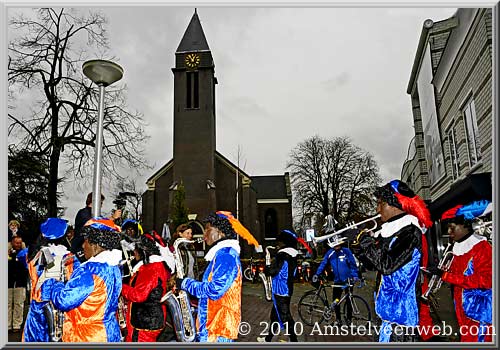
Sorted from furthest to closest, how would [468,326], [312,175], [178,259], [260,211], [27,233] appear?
1. [260,211]
2. [312,175]
3. [27,233]
4. [178,259]
5. [468,326]

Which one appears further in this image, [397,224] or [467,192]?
[467,192]

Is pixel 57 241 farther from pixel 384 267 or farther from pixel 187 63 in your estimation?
pixel 187 63

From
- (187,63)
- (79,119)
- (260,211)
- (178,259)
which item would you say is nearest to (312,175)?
(260,211)

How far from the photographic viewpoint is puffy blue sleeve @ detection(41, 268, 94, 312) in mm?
3389

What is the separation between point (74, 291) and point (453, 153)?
10644mm

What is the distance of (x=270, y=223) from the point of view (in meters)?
42.1

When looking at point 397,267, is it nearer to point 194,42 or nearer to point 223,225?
point 223,225

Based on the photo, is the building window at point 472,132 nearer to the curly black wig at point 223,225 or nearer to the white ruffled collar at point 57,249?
the curly black wig at point 223,225

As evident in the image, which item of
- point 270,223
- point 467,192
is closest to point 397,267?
point 467,192

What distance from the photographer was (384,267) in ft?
12.8

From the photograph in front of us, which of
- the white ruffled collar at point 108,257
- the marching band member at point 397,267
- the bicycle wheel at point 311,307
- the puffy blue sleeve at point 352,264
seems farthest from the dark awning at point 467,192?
the white ruffled collar at point 108,257

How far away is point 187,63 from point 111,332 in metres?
32.8

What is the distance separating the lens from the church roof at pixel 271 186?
44644 mm

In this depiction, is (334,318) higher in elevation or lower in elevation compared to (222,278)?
lower
